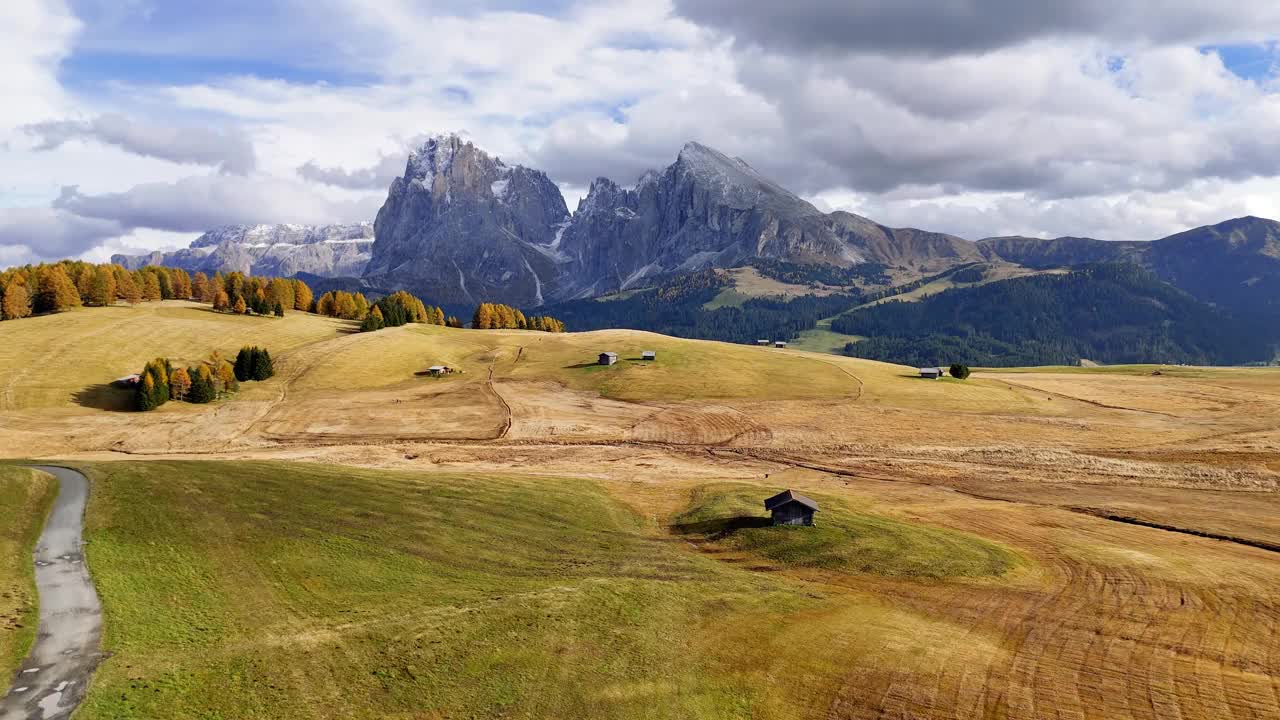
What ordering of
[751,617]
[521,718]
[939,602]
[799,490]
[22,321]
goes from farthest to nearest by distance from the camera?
1. [22,321]
2. [799,490]
3. [939,602]
4. [751,617]
5. [521,718]

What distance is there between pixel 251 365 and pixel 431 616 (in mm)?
102856

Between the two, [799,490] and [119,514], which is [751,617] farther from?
A: [119,514]

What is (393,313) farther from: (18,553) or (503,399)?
(18,553)

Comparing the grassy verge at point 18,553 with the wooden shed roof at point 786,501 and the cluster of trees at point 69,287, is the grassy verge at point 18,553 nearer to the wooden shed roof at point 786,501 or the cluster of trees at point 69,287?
the wooden shed roof at point 786,501

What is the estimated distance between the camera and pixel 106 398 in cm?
10500

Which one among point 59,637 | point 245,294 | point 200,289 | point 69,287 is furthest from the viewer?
point 200,289

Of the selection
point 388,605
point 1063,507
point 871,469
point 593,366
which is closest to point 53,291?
point 593,366

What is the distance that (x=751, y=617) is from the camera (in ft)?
130

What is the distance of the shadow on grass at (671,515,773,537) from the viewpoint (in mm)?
57188

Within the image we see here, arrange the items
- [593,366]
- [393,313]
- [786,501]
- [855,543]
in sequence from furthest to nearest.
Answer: [393,313]
[593,366]
[786,501]
[855,543]

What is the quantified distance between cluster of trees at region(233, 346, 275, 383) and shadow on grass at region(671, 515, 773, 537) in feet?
307

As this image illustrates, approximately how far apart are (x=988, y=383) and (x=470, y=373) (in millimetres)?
98875

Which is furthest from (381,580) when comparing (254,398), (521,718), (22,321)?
(22,321)

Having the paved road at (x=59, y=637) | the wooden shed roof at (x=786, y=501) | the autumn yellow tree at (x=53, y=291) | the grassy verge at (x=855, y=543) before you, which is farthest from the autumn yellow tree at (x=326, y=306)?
the wooden shed roof at (x=786, y=501)
